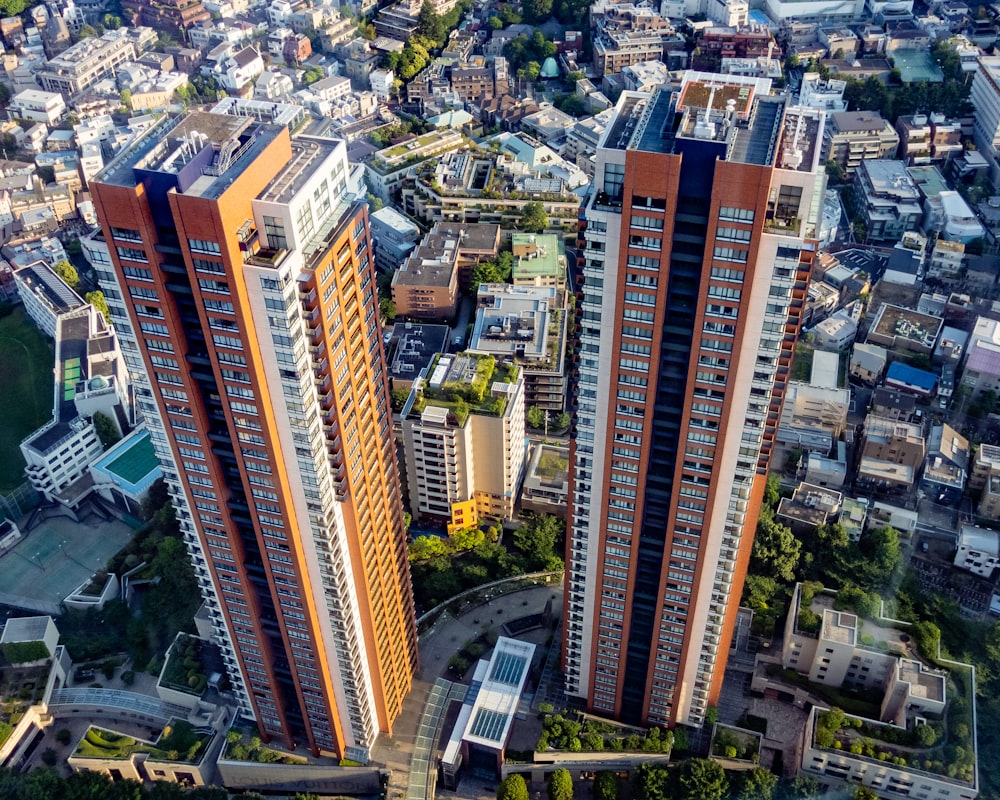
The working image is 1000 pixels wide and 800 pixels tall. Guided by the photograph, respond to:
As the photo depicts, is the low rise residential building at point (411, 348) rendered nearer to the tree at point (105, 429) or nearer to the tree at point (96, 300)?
the tree at point (105, 429)

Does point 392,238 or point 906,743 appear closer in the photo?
point 906,743

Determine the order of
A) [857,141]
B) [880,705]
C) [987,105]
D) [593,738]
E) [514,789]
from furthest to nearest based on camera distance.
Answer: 1. [987,105]
2. [857,141]
3. [880,705]
4. [593,738]
5. [514,789]

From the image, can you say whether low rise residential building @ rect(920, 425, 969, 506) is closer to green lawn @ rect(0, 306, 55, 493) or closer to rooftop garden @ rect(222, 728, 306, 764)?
rooftop garden @ rect(222, 728, 306, 764)

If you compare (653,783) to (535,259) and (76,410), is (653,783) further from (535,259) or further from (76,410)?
(76,410)

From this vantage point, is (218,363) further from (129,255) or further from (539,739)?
(539,739)

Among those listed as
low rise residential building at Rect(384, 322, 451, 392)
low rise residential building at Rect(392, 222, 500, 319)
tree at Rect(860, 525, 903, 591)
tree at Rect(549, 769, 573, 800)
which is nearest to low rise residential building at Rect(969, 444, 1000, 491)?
tree at Rect(860, 525, 903, 591)

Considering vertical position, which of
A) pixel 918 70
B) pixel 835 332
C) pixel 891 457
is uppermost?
pixel 918 70

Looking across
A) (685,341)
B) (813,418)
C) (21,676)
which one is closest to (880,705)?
(813,418)

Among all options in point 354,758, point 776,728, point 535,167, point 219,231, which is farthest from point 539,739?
point 535,167
